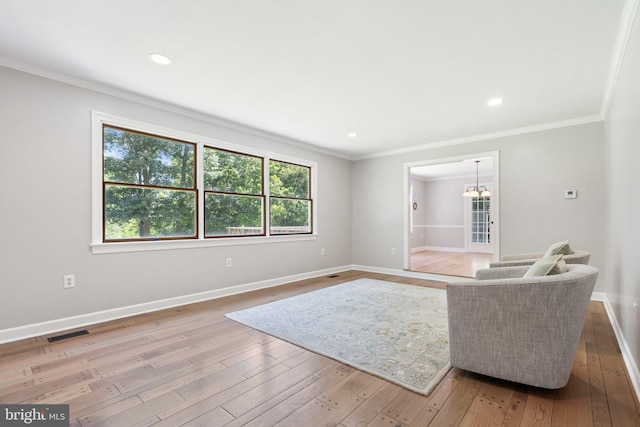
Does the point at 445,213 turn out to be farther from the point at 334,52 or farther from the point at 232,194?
the point at 334,52

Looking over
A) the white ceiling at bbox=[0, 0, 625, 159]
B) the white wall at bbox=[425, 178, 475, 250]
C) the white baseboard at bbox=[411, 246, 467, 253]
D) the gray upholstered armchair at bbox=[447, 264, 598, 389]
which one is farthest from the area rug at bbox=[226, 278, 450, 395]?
the white wall at bbox=[425, 178, 475, 250]

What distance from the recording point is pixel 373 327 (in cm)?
299

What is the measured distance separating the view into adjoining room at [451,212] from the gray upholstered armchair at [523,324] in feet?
22.9

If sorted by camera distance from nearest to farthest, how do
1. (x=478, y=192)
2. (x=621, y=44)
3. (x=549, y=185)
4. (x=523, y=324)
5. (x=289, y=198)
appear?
(x=523, y=324) → (x=621, y=44) → (x=549, y=185) → (x=289, y=198) → (x=478, y=192)

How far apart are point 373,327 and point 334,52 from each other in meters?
2.56

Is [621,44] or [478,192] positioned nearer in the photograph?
[621,44]

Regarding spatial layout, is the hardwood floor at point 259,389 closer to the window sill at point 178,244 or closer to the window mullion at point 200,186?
the window sill at point 178,244

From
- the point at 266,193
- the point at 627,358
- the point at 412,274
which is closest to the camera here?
the point at 627,358

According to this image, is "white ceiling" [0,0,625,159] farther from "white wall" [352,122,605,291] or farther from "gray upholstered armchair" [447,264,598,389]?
"gray upholstered armchair" [447,264,598,389]

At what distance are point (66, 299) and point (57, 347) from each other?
0.56m

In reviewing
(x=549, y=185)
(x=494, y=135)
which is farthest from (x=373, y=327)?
(x=494, y=135)

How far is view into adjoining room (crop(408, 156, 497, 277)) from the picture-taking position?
9148 mm

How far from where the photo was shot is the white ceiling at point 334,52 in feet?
6.66

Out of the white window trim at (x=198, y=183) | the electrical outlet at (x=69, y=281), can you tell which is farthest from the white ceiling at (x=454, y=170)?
the electrical outlet at (x=69, y=281)
